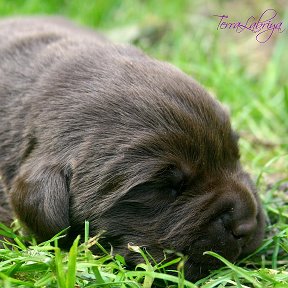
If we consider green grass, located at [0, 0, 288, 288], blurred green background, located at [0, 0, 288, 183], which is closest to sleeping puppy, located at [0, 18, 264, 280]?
green grass, located at [0, 0, 288, 288]

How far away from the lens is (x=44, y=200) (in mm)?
3613

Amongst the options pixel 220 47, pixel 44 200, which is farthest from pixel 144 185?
pixel 220 47

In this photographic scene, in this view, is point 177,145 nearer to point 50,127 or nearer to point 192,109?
point 192,109

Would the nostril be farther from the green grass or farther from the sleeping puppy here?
the green grass

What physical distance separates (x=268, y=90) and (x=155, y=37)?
8.16 feet

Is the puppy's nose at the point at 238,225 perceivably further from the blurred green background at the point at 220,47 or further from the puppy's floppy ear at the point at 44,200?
the blurred green background at the point at 220,47

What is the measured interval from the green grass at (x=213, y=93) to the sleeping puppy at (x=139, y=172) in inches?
6.5

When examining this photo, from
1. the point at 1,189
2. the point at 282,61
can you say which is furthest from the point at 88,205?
the point at 282,61

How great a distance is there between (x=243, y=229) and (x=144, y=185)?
2.06 feet

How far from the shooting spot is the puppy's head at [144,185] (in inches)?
142

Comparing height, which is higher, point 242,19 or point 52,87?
point 52,87

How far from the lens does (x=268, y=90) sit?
7320mm

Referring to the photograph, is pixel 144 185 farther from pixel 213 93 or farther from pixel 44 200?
pixel 213 93

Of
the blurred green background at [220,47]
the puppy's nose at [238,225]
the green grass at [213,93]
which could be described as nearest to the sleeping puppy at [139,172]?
the puppy's nose at [238,225]
